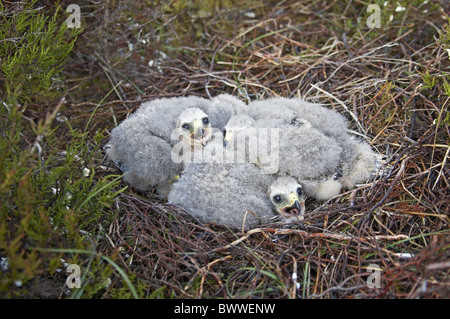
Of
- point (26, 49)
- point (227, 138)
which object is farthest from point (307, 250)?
point (26, 49)

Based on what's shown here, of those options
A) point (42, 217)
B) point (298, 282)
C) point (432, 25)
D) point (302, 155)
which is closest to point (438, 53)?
point (432, 25)

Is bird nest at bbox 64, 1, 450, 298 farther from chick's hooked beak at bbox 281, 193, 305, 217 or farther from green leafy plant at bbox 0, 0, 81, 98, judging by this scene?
green leafy plant at bbox 0, 0, 81, 98

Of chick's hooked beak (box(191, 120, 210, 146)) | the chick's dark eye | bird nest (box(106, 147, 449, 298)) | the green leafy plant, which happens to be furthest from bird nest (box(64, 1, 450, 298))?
the green leafy plant

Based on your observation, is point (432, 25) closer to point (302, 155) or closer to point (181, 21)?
point (302, 155)

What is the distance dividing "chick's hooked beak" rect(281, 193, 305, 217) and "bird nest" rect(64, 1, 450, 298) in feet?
0.27

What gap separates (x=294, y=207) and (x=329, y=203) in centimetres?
36

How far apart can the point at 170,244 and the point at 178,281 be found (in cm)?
31

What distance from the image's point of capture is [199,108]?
366cm

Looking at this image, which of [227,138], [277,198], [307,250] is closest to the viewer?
[307,250]

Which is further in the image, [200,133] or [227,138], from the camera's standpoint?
[200,133]

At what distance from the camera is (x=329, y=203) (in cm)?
335

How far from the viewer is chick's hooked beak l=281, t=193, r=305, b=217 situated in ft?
10.2

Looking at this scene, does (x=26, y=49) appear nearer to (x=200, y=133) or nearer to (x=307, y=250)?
(x=200, y=133)
